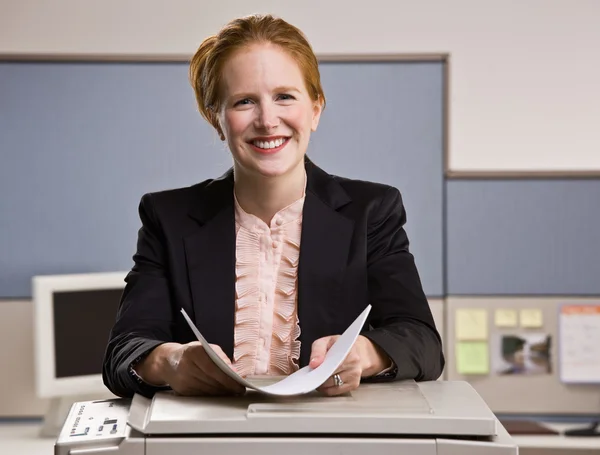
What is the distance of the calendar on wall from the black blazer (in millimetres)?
1998

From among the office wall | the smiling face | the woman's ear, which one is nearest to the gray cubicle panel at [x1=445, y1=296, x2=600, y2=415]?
the office wall

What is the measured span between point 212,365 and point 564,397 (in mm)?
2392

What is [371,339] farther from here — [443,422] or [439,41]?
[439,41]

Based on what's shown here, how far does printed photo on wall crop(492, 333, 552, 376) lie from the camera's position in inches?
124

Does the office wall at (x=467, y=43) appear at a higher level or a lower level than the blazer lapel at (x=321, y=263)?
higher

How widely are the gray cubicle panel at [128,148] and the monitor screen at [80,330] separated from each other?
0.22 m

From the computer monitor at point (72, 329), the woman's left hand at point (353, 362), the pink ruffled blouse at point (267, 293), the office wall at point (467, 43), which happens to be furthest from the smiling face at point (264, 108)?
the office wall at point (467, 43)

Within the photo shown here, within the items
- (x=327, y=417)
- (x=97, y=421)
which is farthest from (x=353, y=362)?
(x=97, y=421)

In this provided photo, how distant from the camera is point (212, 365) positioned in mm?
1012

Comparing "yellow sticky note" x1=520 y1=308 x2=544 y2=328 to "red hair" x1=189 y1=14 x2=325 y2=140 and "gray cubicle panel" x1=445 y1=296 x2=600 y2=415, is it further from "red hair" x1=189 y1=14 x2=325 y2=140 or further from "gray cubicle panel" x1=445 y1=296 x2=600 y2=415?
"red hair" x1=189 y1=14 x2=325 y2=140

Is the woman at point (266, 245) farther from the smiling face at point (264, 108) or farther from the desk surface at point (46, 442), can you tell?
the desk surface at point (46, 442)

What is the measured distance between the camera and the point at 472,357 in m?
3.15

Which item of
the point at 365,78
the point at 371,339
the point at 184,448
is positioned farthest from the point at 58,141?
the point at 184,448

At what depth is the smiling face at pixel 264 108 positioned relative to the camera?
4.17 feet
